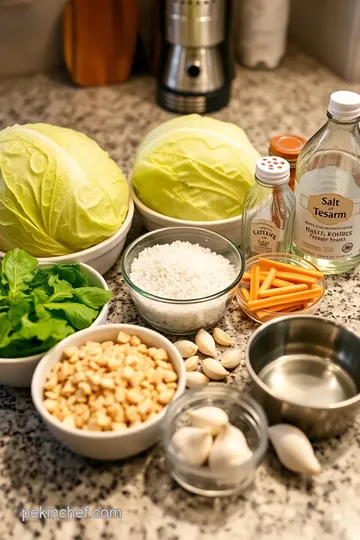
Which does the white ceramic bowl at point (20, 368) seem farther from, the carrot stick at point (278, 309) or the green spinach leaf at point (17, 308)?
the carrot stick at point (278, 309)

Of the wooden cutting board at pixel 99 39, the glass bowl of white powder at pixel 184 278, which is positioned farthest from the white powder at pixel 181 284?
the wooden cutting board at pixel 99 39

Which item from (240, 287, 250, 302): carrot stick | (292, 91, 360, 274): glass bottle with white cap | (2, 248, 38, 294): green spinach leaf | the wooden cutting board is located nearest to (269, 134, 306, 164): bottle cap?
(292, 91, 360, 274): glass bottle with white cap

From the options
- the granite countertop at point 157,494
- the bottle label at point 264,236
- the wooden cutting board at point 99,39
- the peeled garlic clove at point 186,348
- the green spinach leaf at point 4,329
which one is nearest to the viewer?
the granite countertop at point 157,494

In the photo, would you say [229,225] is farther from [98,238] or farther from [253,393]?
[253,393]

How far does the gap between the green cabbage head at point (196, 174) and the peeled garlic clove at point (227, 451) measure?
1.52 ft

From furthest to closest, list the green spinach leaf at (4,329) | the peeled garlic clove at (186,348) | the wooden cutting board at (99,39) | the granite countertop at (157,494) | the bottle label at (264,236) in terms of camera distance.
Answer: the wooden cutting board at (99,39), the bottle label at (264,236), the peeled garlic clove at (186,348), the green spinach leaf at (4,329), the granite countertop at (157,494)

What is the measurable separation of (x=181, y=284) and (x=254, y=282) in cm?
13

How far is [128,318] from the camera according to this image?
1.14 meters

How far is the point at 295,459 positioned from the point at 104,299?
1.22 feet

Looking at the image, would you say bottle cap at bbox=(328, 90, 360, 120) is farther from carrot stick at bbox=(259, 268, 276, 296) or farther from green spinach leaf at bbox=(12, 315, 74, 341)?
green spinach leaf at bbox=(12, 315, 74, 341)

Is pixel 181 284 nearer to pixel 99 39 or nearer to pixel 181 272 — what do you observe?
pixel 181 272

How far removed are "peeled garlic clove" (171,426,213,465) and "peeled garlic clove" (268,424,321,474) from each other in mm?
95

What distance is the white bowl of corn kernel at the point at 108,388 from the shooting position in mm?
854

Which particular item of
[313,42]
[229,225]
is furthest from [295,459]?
[313,42]
